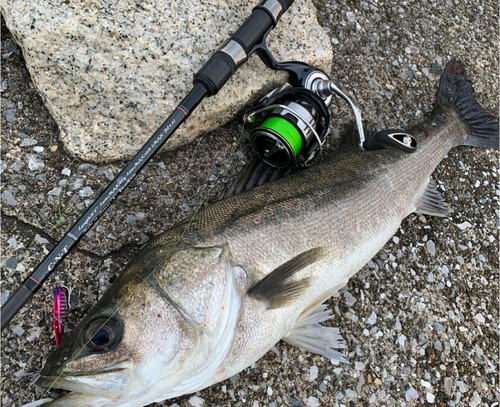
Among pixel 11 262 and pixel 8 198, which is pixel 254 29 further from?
pixel 11 262

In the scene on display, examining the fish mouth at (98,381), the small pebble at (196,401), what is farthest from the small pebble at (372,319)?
the fish mouth at (98,381)

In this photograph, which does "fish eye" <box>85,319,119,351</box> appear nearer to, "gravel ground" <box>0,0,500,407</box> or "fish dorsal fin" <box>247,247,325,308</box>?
"gravel ground" <box>0,0,500,407</box>

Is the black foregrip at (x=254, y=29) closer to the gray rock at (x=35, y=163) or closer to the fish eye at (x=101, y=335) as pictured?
the gray rock at (x=35, y=163)

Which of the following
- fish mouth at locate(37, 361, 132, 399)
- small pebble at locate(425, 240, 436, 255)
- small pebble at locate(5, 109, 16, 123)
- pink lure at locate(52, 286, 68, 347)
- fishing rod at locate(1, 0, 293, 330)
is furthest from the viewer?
small pebble at locate(425, 240, 436, 255)

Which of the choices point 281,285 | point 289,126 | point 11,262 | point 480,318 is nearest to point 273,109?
point 289,126

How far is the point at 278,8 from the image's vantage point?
8.48 ft

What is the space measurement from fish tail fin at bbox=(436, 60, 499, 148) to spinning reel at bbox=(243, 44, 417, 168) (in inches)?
35.0

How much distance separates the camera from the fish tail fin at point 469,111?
3.50 m

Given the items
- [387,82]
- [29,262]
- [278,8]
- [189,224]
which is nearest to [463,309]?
[387,82]

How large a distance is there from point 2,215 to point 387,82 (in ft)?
9.54

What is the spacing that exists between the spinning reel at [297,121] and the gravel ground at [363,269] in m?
0.36

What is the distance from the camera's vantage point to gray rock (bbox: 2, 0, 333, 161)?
2.48 meters

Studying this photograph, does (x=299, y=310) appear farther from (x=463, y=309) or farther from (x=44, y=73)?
(x=44, y=73)

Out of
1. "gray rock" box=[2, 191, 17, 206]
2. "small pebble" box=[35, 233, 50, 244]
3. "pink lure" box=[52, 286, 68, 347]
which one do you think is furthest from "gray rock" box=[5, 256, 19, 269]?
"pink lure" box=[52, 286, 68, 347]
